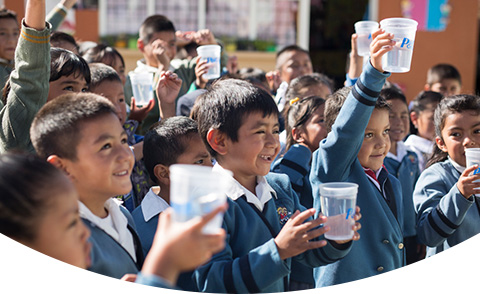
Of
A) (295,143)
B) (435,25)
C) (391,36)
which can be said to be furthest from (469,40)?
(391,36)

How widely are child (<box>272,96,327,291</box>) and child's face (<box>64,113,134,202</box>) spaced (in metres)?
1.41

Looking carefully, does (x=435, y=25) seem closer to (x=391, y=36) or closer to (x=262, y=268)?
(x=391, y=36)

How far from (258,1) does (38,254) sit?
9220mm

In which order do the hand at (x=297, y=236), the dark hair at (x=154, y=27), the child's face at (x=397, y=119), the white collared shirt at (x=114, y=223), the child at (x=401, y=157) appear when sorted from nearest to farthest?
the hand at (x=297, y=236) < the white collared shirt at (x=114, y=223) < the child at (x=401, y=157) < the child's face at (x=397, y=119) < the dark hair at (x=154, y=27)

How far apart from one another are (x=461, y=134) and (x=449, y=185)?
31 centimetres

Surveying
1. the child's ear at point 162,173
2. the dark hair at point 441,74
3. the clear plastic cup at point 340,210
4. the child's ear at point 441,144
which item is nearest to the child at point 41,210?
the clear plastic cup at point 340,210

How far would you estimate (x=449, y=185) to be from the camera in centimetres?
300

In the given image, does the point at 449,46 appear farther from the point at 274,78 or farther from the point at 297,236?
the point at 297,236

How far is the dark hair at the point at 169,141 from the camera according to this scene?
270 cm

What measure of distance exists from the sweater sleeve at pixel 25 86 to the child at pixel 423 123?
312 cm

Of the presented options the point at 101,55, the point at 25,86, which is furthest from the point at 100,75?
the point at 101,55

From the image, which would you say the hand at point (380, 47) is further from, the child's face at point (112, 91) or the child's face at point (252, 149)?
the child's face at point (112, 91)

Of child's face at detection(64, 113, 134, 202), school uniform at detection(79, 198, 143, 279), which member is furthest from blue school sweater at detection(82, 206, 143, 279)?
child's face at detection(64, 113, 134, 202)

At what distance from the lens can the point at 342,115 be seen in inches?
88.3
